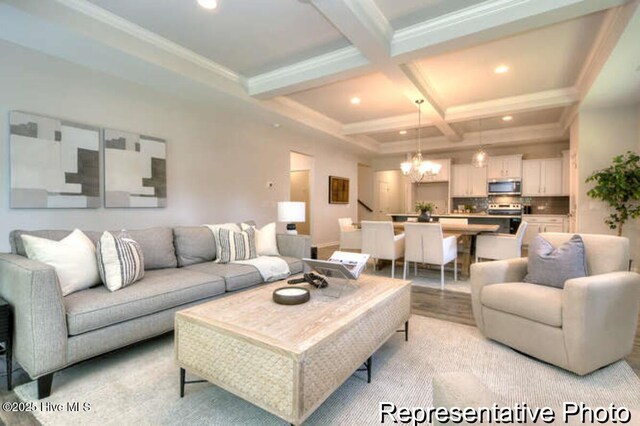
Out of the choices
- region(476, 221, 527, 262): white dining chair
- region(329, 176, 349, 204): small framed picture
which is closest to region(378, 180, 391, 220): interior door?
region(329, 176, 349, 204): small framed picture

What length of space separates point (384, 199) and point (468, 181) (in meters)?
2.49

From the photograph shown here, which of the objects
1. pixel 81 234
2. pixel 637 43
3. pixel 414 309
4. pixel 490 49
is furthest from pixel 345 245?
pixel 637 43

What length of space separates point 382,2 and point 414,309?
290 cm

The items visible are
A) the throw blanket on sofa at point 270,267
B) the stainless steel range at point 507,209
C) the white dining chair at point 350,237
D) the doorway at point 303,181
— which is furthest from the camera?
the stainless steel range at point 507,209

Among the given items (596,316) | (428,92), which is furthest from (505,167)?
(596,316)

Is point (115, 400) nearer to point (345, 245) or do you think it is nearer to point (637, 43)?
point (345, 245)

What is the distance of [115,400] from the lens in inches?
67.1

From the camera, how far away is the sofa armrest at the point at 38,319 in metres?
1.68

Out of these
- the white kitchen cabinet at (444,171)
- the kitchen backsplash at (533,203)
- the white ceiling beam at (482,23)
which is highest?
the white ceiling beam at (482,23)

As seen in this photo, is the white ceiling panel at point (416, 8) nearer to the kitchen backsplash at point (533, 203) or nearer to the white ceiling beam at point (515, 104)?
the white ceiling beam at point (515, 104)

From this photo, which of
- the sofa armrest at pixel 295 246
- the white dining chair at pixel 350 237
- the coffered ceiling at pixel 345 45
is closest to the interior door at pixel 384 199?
the coffered ceiling at pixel 345 45

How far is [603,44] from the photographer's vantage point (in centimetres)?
317

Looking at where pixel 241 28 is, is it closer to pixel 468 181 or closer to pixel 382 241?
pixel 382 241

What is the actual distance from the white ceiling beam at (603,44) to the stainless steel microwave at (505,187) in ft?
9.53
